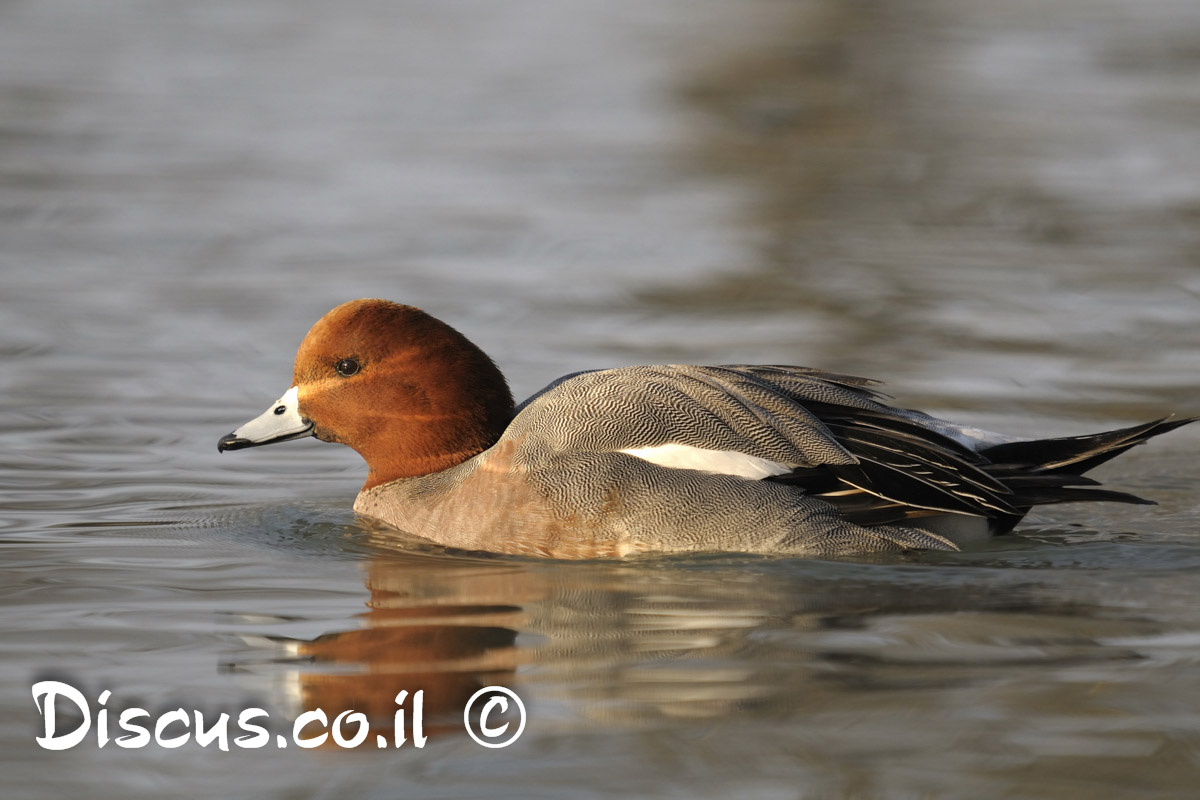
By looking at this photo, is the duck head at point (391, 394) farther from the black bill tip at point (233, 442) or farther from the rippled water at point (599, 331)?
the rippled water at point (599, 331)

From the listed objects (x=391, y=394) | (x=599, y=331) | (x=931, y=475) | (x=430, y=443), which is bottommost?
(x=931, y=475)

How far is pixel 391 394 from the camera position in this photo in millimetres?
6371

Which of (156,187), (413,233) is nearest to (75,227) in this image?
(156,187)

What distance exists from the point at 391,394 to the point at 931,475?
6.23 ft

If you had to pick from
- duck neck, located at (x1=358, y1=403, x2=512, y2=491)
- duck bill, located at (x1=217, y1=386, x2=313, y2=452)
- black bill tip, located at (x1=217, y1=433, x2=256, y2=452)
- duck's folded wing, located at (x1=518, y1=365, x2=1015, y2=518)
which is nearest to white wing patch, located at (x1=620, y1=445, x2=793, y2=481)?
duck's folded wing, located at (x1=518, y1=365, x2=1015, y2=518)

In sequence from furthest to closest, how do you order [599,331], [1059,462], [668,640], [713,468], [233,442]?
[599,331] → [233,442] → [1059,462] → [713,468] → [668,640]

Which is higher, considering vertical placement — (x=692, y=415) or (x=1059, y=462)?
(x=692, y=415)

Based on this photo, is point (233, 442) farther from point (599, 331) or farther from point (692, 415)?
point (599, 331)

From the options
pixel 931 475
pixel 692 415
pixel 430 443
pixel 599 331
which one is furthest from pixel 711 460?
pixel 599 331

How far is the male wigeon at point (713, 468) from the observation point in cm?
576

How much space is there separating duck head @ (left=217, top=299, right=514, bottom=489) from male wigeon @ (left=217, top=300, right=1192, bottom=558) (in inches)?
0.4

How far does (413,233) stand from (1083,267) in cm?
393

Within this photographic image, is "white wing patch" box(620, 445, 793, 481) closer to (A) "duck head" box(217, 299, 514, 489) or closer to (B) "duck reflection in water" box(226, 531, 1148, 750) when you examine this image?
(B) "duck reflection in water" box(226, 531, 1148, 750)

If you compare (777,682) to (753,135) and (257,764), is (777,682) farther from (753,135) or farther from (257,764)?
(753,135)
